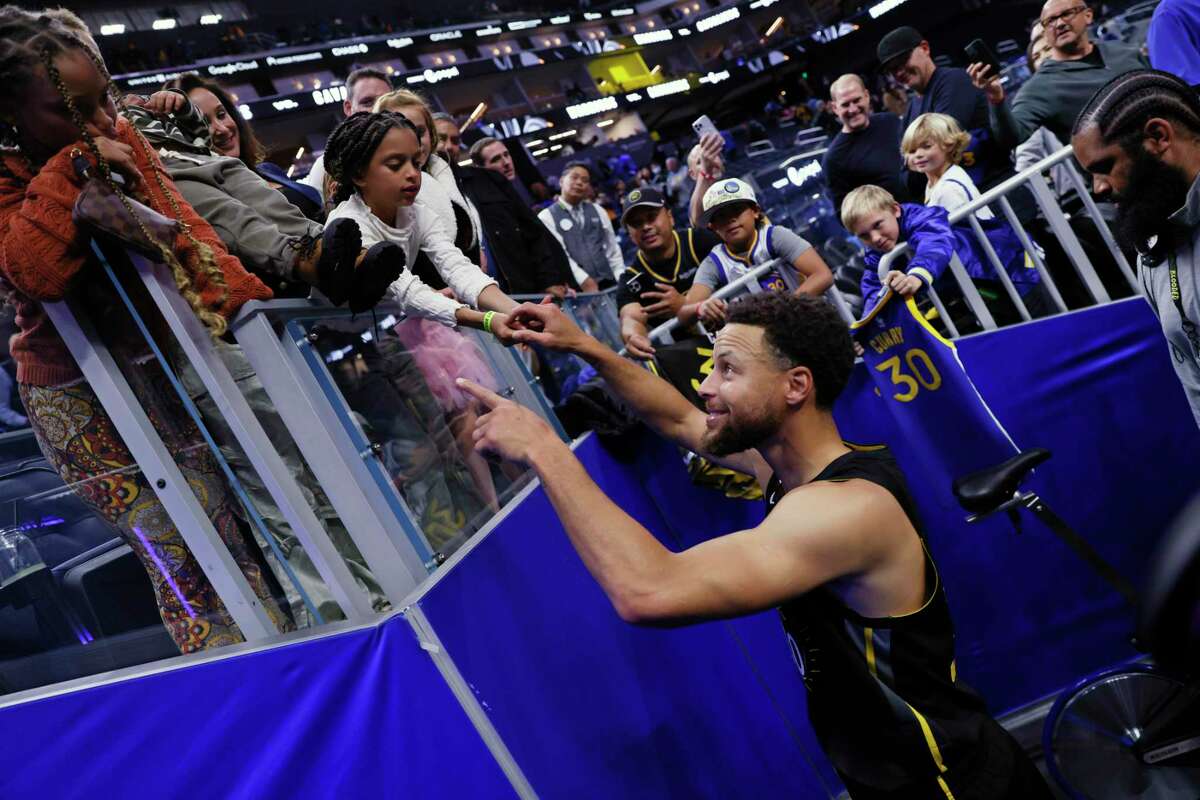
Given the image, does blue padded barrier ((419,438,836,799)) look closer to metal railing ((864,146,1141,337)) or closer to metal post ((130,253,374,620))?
metal post ((130,253,374,620))

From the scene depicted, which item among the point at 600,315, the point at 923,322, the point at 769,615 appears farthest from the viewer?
the point at 600,315

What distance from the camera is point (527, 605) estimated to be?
2002 mm

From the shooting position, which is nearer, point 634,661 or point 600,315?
point 634,661

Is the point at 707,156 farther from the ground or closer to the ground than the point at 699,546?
farther from the ground

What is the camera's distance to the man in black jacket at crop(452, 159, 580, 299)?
4645 mm

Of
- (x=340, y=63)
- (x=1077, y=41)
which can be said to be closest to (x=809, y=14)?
(x=340, y=63)

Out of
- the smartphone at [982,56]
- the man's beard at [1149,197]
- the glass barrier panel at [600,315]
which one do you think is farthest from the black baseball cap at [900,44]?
the man's beard at [1149,197]

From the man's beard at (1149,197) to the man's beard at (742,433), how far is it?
143 cm

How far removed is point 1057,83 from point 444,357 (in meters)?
4.14

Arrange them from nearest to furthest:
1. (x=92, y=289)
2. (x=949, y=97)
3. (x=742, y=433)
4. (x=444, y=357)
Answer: (x=92, y=289) → (x=742, y=433) → (x=444, y=357) → (x=949, y=97)

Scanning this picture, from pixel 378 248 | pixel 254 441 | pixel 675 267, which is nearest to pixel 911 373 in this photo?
pixel 675 267

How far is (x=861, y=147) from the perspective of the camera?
5375mm

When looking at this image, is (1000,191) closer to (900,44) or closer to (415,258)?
(900,44)

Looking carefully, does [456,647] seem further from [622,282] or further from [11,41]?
[622,282]
